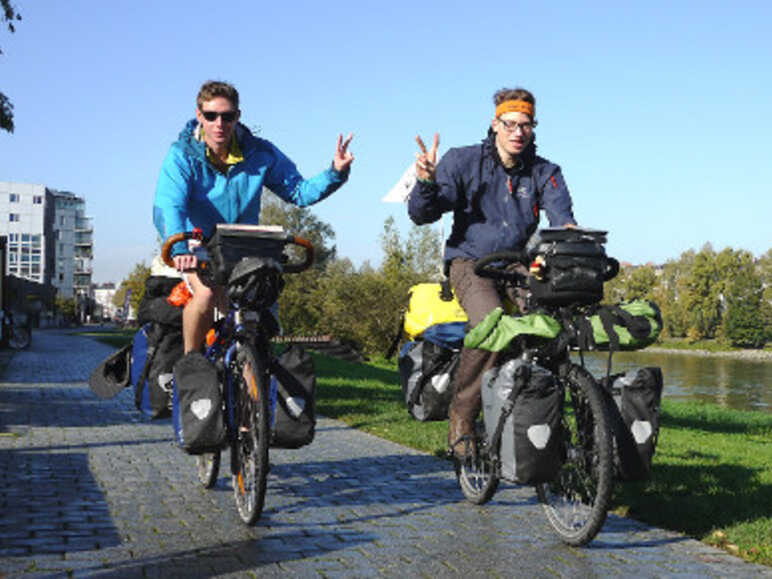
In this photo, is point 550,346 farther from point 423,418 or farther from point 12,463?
point 12,463

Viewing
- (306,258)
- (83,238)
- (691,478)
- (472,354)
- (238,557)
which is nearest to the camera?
(238,557)

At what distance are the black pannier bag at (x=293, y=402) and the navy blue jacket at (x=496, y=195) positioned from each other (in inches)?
45.5

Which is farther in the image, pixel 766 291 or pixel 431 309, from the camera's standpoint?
pixel 766 291

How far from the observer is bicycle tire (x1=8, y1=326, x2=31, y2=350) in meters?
28.2

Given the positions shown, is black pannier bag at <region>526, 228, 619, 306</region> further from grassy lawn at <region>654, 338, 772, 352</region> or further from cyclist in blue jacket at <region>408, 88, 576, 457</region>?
grassy lawn at <region>654, 338, 772, 352</region>

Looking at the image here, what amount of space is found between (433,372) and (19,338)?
2587cm

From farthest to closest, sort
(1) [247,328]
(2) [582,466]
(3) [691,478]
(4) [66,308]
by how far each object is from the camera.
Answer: (4) [66,308], (3) [691,478], (1) [247,328], (2) [582,466]

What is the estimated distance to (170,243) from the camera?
15.9ft

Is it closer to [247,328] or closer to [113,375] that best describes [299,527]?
[247,328]

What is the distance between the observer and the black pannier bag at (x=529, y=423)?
4.12 metres

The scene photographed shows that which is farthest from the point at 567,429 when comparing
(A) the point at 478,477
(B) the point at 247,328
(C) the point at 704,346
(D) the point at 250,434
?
(C) the point at 704,346

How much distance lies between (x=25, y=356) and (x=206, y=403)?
69.8ft

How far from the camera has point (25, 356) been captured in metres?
24.2

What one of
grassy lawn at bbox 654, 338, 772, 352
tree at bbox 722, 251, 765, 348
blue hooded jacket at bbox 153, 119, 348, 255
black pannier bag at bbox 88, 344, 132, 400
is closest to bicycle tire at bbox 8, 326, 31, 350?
black pannier bag at bbox 88, 344, 132, 400
